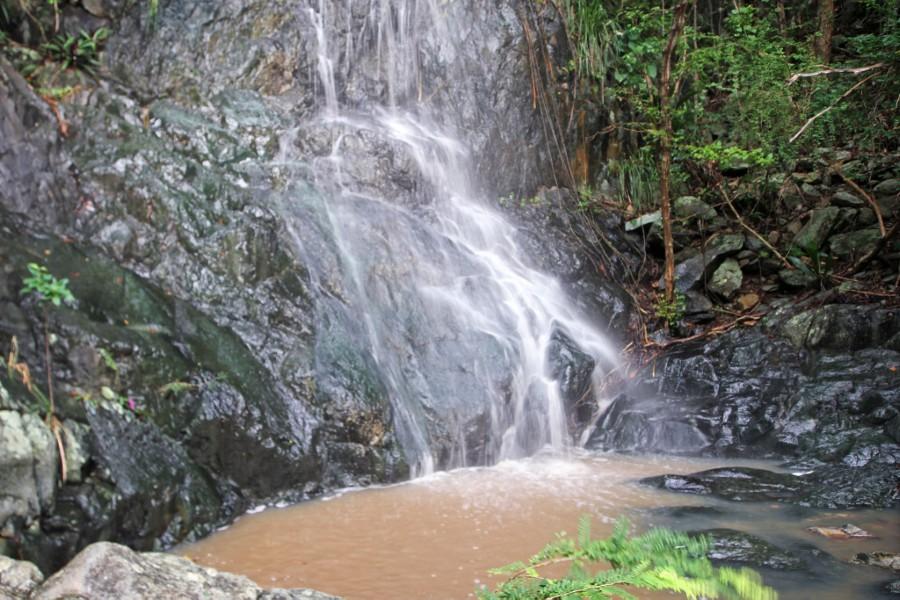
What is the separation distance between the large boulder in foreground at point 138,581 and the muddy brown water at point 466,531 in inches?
46.6

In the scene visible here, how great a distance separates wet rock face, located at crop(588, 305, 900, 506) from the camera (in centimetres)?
621

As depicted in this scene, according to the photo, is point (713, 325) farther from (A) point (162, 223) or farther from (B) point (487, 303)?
(A) point (162, 223)

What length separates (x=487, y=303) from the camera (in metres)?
7.31

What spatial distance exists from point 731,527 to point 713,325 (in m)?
4.24

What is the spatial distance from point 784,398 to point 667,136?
3122mm

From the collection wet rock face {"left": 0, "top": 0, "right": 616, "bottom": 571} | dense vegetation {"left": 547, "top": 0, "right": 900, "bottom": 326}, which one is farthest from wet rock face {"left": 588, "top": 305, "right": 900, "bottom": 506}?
dense vegetation {"left": 547, "top": 0, "right": 900, "bottom": 326}

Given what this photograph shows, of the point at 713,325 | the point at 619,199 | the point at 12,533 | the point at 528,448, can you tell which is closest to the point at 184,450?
the point at 12,533

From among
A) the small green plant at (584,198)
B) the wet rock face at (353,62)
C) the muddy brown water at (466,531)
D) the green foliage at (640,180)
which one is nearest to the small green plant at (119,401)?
the muddy brown water at (466,531)

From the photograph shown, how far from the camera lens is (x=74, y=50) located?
6.75m

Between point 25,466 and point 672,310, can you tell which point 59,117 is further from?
point 672,310

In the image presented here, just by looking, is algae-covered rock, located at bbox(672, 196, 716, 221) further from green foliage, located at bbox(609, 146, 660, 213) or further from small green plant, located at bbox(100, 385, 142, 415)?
small green plant, located at bbox(100, 385, 142, 415)

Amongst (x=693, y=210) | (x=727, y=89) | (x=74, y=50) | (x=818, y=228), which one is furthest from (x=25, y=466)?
(x=818, y=228)

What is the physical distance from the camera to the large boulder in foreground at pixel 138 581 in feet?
7.29

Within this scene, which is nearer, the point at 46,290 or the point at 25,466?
the point at 25,466
